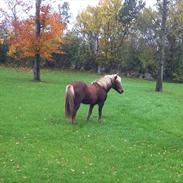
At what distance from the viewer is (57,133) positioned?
53.0 feet

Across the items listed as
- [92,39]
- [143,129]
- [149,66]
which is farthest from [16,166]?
[92,39]

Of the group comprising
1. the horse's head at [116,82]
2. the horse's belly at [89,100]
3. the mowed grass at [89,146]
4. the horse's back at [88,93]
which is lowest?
the mowed grass at [89,146]

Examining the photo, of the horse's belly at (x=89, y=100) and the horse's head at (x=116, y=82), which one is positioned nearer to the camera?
the horse's belly at (x=89, y=100)

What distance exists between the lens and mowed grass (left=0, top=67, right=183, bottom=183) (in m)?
→ 11.1

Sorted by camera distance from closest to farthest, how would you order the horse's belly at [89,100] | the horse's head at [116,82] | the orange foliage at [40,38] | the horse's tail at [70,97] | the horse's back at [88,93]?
the horse's tail at [70,97] < the horse's back at [88,93] < the horse's belly at [89,100] < the horse's head at [116,82] < the orange foliage at [40,38]

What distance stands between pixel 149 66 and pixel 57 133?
56556 mm

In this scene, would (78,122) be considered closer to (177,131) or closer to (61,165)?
(177,131)

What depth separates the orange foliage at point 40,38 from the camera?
42.8 meters

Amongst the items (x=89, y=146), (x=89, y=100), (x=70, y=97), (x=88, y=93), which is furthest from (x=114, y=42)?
(x=89, y=146)

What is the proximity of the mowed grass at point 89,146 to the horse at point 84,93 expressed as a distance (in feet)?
2.09

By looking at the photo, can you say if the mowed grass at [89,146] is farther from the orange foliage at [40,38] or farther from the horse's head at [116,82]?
the orange foliage at [40,38]

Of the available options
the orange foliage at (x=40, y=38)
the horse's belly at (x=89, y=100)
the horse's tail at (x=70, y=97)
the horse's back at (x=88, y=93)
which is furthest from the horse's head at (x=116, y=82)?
the orange foliage at (x=40, y=38)

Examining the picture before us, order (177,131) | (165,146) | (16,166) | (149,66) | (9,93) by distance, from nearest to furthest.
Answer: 1. (16,166)
2. (165,146)
3. (177,131)
4. (9,93)
5. (149,66)

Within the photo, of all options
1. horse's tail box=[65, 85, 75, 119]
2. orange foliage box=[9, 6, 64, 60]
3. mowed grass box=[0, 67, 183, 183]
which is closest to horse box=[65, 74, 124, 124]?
horse's tail box=[65, 85, 75, 119]
